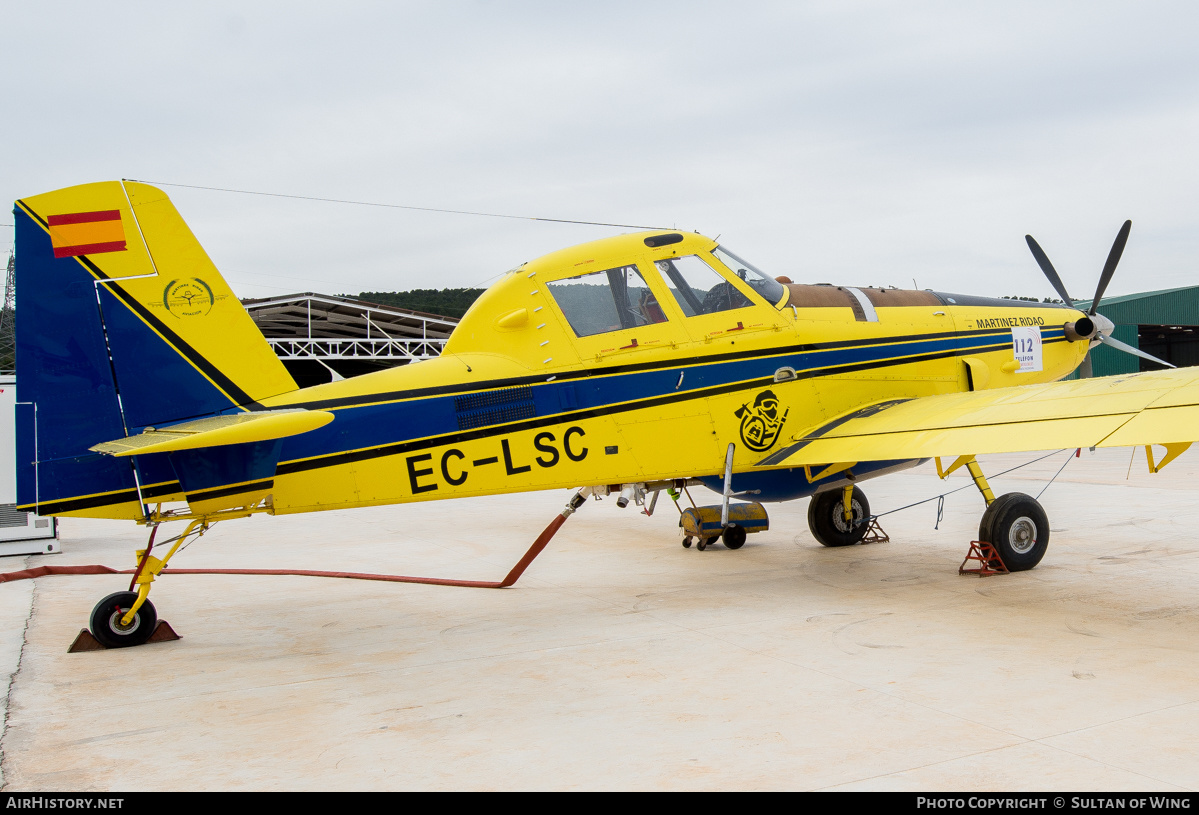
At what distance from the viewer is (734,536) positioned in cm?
1048

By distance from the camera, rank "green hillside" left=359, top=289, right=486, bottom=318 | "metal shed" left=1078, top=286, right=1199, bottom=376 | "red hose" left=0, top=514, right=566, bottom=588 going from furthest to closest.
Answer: "green hillside" left=359, top=289, right=486, bottom=318 → "metal shed" left=1078, top=286, right=1199, bottom=376 → "red hose" left=0, top=514, right=566, bottom=588

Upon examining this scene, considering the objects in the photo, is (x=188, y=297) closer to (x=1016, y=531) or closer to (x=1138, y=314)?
(x=1016, y=531)

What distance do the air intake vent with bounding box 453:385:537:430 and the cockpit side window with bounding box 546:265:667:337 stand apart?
822 mm

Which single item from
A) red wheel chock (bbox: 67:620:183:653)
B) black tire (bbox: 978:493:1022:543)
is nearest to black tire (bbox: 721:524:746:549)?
black tire (bbox: 978:493:1022:543)

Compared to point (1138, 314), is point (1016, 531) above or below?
below

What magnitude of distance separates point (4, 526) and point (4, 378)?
2.38 metres

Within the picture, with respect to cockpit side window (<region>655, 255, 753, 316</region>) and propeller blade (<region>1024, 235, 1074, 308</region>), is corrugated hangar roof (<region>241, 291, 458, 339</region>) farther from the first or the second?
cockpit side window (<region>655, 255, 753, 316</region>)

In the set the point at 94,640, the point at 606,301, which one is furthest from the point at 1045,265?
the point at 94,640

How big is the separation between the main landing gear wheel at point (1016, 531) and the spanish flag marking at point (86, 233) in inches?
305

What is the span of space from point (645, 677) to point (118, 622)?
4015 mm

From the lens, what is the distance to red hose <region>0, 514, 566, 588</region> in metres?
8.60

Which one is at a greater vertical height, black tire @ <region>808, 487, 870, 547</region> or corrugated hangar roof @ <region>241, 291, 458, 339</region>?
corrugated hangar roof @ <region>241, 291, 458, 339</region>
